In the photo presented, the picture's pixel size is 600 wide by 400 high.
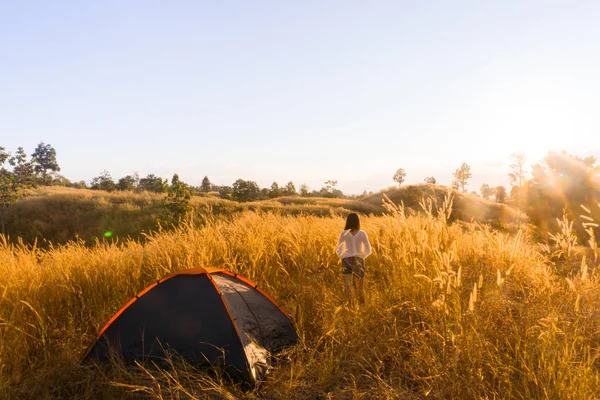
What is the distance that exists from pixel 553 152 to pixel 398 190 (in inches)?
951

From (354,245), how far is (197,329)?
307 cm

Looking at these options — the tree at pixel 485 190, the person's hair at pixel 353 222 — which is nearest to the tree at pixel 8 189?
the person's hair at pixel 353 222

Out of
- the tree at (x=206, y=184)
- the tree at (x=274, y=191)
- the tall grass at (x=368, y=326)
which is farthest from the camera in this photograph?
the tree at (x=206, y=184)

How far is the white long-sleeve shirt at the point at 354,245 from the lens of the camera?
7.25 meters

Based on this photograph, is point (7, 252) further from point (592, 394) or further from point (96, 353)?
point (592, 394)

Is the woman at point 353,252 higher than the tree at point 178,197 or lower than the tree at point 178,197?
lower

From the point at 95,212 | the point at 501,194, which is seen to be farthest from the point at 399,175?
the point at 95,212

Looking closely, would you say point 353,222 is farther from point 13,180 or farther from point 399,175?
point 399,175

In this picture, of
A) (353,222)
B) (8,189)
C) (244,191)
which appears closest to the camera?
(353,222)

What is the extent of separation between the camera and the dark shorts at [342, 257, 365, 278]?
714 cm

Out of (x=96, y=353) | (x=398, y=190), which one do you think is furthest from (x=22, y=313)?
(x=398, y=190)

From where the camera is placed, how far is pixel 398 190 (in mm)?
54844

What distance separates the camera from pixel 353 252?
7254 millimetres

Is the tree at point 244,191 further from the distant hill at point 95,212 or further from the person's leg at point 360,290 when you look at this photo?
the person's leg at point 360,290
